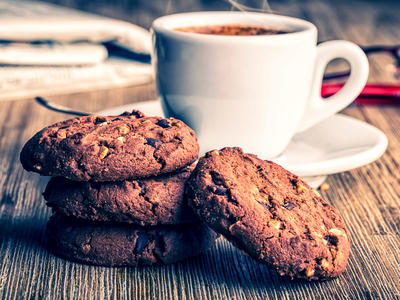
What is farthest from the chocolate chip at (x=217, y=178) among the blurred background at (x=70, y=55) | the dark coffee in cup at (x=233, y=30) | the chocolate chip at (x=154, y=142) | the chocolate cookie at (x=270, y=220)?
the blurred background at (x=70, y=55)

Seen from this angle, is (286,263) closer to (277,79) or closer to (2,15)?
(277,79)

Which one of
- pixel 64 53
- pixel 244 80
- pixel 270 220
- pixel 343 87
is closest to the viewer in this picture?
pixel 270 220

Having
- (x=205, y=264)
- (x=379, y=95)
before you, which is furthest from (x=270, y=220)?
(x=379, y=95)

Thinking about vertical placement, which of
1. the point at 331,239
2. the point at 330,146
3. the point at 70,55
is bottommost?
the point at 70,55

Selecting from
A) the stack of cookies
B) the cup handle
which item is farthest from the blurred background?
the stack of cookies

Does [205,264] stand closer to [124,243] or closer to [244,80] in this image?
[124,243]

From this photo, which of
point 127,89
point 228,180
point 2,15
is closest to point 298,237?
point 228,180
